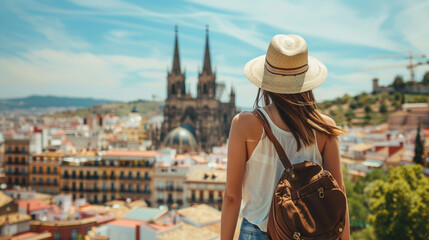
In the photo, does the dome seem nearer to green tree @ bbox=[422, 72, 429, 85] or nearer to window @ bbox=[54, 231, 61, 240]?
window @ bbox=[54, 231, 61, 240]

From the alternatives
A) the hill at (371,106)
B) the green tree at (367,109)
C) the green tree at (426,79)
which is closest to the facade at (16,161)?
the hill at (371,106)

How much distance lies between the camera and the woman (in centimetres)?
235

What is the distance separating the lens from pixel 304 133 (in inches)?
92.1

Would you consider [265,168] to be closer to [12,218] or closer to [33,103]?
[12,218]

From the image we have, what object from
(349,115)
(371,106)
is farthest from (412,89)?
(349,115)

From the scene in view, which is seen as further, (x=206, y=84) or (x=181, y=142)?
(x=206, y=84)

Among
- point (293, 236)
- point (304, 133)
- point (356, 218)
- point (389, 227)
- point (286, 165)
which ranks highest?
point (304, 133)

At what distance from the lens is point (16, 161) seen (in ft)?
132

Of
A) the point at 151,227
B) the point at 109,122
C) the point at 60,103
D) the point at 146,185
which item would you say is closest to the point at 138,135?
the point at 109,122

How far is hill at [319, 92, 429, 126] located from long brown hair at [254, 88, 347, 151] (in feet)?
288

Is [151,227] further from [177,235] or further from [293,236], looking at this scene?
[293,236]

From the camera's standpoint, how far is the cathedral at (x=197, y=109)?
64.7 meters

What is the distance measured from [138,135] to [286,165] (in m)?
86.6

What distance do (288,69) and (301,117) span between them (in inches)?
11.5
